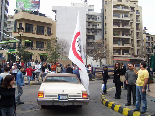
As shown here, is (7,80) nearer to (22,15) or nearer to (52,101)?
(52,101)

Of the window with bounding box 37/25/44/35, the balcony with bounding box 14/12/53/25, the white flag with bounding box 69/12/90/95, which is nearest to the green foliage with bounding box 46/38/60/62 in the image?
the window with bounding box 37/25/44/35

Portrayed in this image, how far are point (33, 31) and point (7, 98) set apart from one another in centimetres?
3677

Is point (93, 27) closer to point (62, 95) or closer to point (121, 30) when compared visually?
point (121, 30)

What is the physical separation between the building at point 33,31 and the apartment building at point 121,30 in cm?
2036

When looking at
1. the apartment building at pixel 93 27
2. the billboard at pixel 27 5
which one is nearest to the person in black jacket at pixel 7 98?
the billboard at pixel 27 5

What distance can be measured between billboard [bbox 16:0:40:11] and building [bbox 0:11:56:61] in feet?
21.2

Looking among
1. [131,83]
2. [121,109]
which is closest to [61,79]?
[121,109]

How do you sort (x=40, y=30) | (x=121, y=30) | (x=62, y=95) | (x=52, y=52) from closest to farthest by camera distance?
(x=62, y=95)
(x=52, y=52)
(x=40, y=30)
(x=121, y=30)

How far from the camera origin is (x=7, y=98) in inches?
163

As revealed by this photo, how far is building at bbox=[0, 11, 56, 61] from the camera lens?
Result: 124ft

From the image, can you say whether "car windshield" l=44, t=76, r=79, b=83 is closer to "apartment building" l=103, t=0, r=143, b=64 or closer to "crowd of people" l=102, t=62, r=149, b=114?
"crowd of people" l=102, t=62, r=149, b=114

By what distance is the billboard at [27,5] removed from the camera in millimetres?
44594

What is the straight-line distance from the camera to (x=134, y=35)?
59.2 metres

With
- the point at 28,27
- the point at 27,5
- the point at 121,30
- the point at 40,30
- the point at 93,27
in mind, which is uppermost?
the point at 27,5
